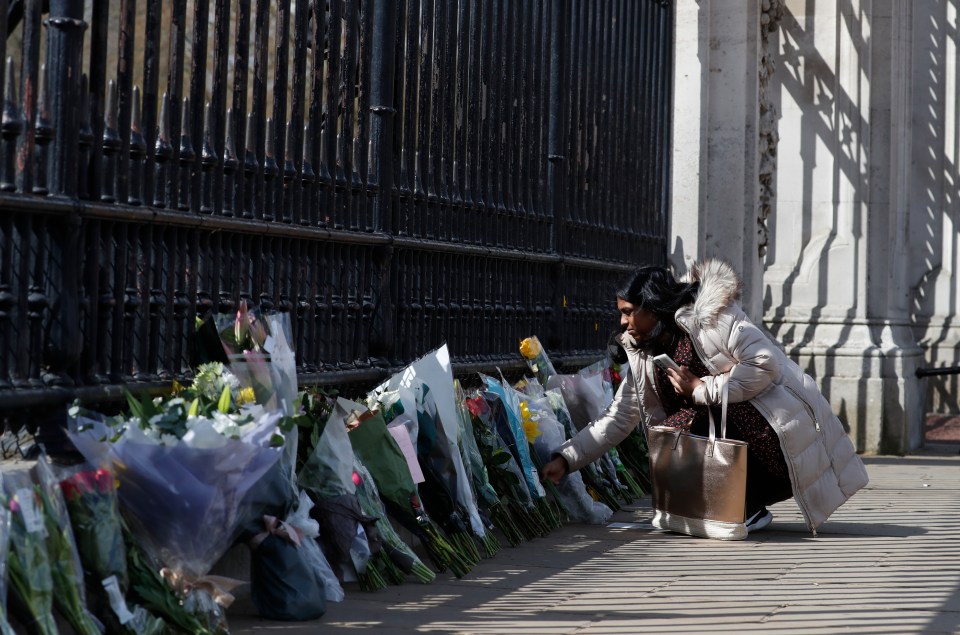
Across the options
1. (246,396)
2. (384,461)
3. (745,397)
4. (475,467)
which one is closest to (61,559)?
(246,396)

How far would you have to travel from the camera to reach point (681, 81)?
1156cm

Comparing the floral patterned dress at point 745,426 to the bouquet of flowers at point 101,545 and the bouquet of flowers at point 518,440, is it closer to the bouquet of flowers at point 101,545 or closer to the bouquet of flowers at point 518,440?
the bouquet of flowers at point 518,440


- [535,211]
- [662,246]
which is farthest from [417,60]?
[662,246]

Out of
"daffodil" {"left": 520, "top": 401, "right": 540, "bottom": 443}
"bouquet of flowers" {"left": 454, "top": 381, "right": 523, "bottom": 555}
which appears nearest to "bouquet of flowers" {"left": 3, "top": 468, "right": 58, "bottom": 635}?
"bouquet of flowers" {"left": 454, "top": 381, "right": 523, "bottom": 555}

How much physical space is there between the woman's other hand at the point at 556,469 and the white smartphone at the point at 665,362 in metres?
0.64

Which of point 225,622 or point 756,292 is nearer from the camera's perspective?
point 225,622

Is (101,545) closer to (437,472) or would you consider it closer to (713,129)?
(437,472)

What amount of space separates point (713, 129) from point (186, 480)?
8.08 metres

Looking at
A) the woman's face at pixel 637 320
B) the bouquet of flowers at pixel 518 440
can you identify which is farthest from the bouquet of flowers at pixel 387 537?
the woman's face at pixel 637 320

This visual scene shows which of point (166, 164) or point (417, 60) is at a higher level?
point (417, 60)

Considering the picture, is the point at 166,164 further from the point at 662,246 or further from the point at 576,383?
the point at 662,246

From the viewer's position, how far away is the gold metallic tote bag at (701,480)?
6.71 metres

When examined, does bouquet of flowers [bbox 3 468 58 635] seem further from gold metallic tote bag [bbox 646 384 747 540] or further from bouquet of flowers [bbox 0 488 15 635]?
gold metallic tote bag [bbox 646 384 747 540]

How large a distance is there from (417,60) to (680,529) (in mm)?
2533
